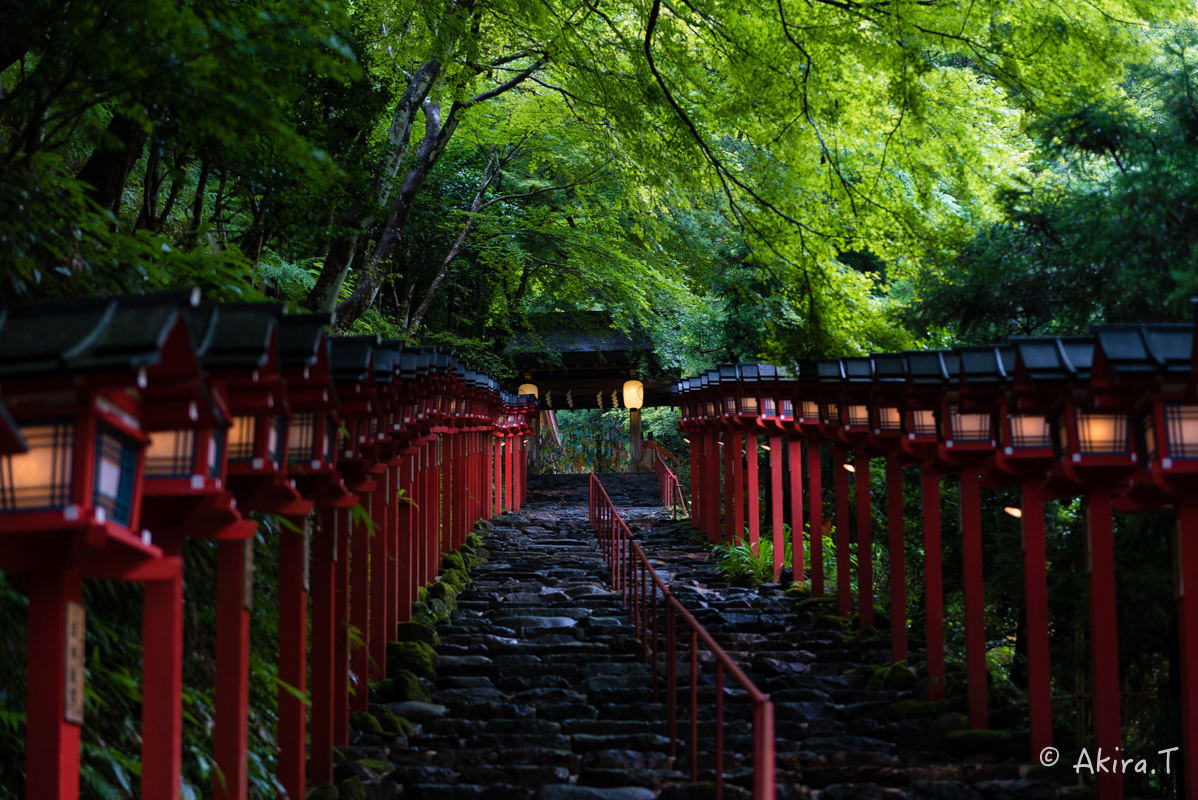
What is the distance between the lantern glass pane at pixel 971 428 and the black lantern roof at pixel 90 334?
7145 millimetres

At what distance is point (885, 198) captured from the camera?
11.0 metres

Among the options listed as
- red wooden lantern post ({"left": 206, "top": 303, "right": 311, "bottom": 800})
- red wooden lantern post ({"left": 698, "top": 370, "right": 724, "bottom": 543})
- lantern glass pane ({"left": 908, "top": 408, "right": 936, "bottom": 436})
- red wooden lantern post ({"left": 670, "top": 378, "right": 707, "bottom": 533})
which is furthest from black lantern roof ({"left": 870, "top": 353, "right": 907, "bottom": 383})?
red wooden lantern post ({"left": 670, "top": 378, "right": 707, "bottom": 533})

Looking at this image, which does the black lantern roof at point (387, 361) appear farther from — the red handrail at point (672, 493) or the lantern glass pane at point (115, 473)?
the red handrail at point (672, 493)

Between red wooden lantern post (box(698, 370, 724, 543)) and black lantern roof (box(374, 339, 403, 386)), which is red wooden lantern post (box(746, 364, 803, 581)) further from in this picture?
black lantern roof (box(374, 339, 403, 386))

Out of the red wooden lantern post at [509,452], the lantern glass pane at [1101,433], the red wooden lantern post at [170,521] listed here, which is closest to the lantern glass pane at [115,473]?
the red wooden lantern post at [170,521]

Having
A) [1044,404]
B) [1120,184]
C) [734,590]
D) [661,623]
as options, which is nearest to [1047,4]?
[1120,184]

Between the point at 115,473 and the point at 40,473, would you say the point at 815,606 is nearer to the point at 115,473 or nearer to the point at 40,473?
the point at 115,473

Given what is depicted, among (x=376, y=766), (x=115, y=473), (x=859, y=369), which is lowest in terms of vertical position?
(x=376, y=766)

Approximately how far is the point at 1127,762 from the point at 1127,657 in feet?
4.06

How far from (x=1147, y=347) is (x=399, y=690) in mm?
7371

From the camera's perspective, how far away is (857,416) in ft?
40.0

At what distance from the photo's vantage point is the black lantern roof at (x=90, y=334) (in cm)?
325

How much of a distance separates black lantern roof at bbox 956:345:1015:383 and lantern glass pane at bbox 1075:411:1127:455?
113 cm

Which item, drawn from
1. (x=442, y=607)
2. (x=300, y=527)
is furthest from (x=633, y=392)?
(x=300, y=527)
